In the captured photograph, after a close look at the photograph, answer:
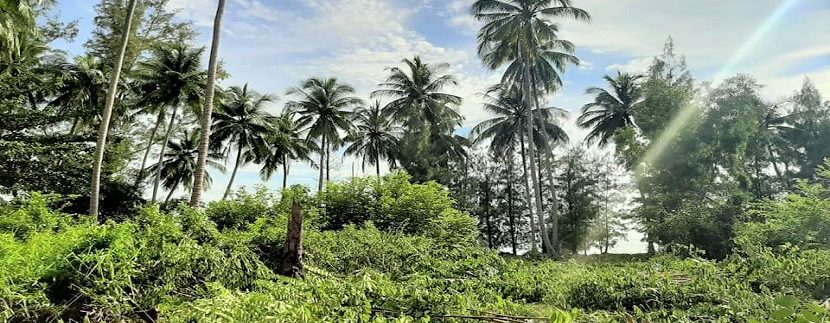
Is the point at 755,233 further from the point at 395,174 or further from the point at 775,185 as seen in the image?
the point at 775,185

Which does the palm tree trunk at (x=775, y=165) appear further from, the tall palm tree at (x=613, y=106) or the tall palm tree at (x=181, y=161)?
the tall palm tree at (x=181, y=161)

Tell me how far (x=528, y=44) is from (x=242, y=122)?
48.0 ft

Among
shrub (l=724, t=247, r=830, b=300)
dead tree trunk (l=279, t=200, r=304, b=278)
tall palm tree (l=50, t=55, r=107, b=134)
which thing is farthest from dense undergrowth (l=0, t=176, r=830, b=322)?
tall palm tree (l=50, t=55, r=107, b=134)

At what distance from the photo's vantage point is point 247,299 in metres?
3.54

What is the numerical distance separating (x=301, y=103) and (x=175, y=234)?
22.6 m

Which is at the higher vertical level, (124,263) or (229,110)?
(229,110)

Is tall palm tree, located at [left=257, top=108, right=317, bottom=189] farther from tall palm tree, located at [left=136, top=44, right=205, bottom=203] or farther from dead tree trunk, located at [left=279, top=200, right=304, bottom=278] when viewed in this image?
dead tree trunk, located at [left=279, top=200, right=304, bottom=278]

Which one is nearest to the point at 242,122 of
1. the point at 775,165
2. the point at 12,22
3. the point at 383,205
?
the point at 12,22

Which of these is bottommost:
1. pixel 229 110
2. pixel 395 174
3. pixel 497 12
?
pixel 395 174

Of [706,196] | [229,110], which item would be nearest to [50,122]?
[229,110]

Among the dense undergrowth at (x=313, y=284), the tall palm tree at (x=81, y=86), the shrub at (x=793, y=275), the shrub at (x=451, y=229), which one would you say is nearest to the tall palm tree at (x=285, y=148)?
the tall palm tree at (x=81, y=86)

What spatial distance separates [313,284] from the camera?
480cm

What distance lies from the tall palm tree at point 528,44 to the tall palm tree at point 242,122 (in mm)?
11746

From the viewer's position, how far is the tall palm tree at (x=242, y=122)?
26.1m
